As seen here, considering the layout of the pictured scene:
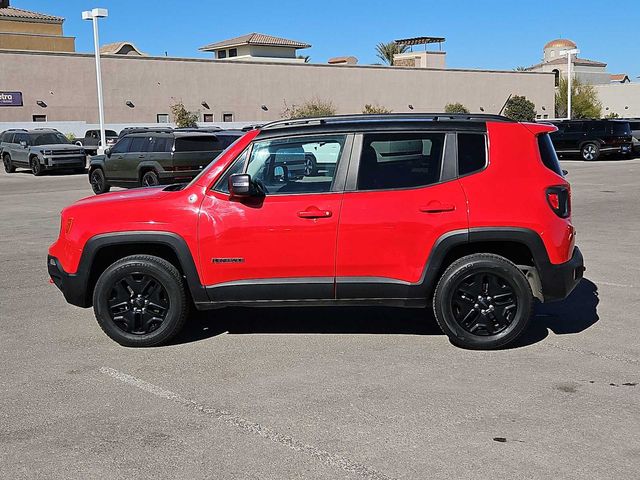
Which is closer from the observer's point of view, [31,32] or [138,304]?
[138,304]

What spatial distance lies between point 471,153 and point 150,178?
50.3 ft

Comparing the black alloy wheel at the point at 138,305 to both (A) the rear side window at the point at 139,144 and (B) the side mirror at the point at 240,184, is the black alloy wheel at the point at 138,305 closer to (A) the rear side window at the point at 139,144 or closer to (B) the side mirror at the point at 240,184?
(B) the side mirror at the point at 240,184

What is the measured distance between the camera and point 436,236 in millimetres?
6371

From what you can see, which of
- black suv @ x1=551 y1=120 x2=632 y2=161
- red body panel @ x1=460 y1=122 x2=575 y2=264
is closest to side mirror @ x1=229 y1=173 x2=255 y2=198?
red body panel @ x1=460 y1=122 x2=575 y2=264

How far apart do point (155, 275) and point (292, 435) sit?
234cm

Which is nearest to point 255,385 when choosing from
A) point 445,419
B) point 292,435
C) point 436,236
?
point 292,435

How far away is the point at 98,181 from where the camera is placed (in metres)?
22.2

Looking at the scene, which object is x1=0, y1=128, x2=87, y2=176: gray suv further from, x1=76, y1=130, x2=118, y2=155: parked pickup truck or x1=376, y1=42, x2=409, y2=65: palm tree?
x1=376, y1=42, x2=409, y2=65: palm tree

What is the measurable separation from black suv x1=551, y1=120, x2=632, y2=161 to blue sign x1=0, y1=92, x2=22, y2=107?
31.6 metres

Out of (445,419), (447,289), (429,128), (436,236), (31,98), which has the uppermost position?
(31,98)

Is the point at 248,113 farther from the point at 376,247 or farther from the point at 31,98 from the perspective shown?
the point at 376,247

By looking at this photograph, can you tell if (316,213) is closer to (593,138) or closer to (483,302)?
(483,302)

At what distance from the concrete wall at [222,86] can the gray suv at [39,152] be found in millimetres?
16425

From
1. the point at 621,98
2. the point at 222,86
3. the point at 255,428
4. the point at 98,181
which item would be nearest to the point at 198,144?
the point at 98,181
